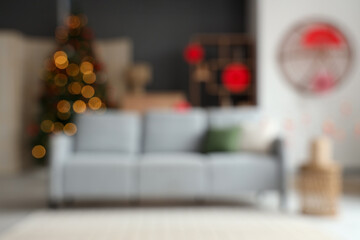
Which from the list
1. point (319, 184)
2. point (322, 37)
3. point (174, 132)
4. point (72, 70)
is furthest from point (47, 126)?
point (319, 184)

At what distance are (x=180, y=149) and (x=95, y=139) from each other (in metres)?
0.85

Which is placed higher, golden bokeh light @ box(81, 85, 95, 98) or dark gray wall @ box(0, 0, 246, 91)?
dark gray wall @ box(0, 0, 246, 91)

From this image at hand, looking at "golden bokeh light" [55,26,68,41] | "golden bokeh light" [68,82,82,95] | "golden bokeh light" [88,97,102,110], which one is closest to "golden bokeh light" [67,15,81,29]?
"golden bokeh light" [55,26,68,41]

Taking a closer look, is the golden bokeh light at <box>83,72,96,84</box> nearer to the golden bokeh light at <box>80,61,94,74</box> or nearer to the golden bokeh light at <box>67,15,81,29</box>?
the golden bokeh light at <box>80,61,94,74</box>

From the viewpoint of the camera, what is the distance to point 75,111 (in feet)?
26.7

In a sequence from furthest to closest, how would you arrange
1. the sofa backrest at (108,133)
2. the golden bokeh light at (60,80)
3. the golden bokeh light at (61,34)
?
the golden bokeh light at (61,34), the golden bokeh light at (60,80), the sofa backrest at (108,133)

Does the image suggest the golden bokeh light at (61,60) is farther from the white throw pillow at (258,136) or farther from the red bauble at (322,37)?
the white throw pillow at (258,136)

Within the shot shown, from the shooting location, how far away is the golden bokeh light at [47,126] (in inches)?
320

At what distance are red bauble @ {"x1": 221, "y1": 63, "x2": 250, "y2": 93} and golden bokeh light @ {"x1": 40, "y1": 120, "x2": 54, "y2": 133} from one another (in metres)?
2.67

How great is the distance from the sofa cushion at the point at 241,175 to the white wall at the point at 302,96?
9.36 feet

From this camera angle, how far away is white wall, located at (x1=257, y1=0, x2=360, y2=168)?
7.86 metres

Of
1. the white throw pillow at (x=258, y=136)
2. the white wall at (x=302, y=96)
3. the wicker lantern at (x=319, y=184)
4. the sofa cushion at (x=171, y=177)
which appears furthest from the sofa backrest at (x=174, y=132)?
the white wall at (x=302, y=96)

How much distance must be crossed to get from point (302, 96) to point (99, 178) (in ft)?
13.0

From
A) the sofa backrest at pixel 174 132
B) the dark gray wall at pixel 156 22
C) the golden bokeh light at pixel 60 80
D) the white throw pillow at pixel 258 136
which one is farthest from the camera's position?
the dark gray wall at pixel 156 22
